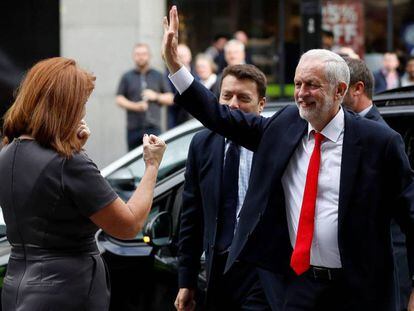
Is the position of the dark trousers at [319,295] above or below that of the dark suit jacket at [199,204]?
below

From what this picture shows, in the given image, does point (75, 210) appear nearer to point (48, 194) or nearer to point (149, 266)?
point (48, 194)

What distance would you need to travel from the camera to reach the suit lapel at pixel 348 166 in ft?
13.7

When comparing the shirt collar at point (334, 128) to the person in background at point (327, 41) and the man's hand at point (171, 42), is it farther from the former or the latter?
the person in background at point (327, 41)

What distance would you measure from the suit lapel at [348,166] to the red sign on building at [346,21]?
1293 cm

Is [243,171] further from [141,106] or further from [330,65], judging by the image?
[141,106]

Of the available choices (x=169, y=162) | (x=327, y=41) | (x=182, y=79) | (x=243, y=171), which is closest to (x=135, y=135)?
(x=327, y=41)

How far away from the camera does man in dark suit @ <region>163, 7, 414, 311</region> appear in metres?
4.19

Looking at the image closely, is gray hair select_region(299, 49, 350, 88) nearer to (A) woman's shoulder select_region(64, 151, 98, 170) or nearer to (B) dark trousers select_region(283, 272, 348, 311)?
(B) dark trousers select_region(283, 272, 348, 311)

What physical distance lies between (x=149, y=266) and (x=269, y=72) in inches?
468

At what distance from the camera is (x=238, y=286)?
4.73 m

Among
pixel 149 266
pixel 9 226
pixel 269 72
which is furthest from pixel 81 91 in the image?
pixel 269 72

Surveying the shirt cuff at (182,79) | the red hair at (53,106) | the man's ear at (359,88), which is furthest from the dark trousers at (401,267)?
the red hair at (53,106)

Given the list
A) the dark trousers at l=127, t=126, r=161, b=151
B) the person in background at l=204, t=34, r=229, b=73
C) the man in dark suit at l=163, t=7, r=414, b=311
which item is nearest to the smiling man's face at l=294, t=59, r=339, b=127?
the man in dark suit at l=163, t=7, r=414, b=311

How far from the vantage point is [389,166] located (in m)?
4.21
